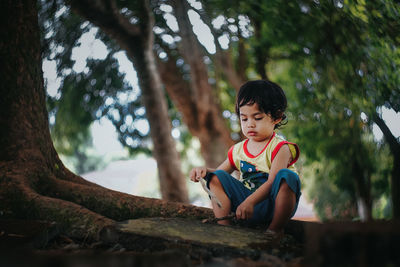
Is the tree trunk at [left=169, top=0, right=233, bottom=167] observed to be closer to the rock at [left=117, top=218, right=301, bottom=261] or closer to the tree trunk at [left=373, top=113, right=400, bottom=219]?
the tree trunk at [left=373, top=113, right=400, bottom=219]

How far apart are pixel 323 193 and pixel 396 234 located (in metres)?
16.1

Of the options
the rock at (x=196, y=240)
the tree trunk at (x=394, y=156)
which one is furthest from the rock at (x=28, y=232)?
the tree trunk at (x=394, y=156)

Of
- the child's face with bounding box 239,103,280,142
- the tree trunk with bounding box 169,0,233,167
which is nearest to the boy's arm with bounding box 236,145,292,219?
the child's face with bounding box 239,103,280,142

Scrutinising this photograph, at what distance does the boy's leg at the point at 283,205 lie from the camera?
2299 mm

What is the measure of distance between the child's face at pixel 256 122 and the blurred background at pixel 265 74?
168 centimetres

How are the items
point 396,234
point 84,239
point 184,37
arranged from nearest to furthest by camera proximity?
point 396,234 → point 84,239 → point 184,37

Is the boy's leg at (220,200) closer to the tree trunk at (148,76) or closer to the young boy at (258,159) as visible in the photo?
the young boy at (258,159)

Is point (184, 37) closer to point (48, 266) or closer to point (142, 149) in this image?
point (142, 149)

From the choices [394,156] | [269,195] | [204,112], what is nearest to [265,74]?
[204,112]

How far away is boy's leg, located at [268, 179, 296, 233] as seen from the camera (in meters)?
2.30

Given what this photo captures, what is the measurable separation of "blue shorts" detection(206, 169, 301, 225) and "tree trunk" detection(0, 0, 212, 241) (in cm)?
38

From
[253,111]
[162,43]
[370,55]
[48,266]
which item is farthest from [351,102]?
[48,266]

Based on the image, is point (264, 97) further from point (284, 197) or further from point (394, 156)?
point (394, 156)

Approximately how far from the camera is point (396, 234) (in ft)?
3.26
